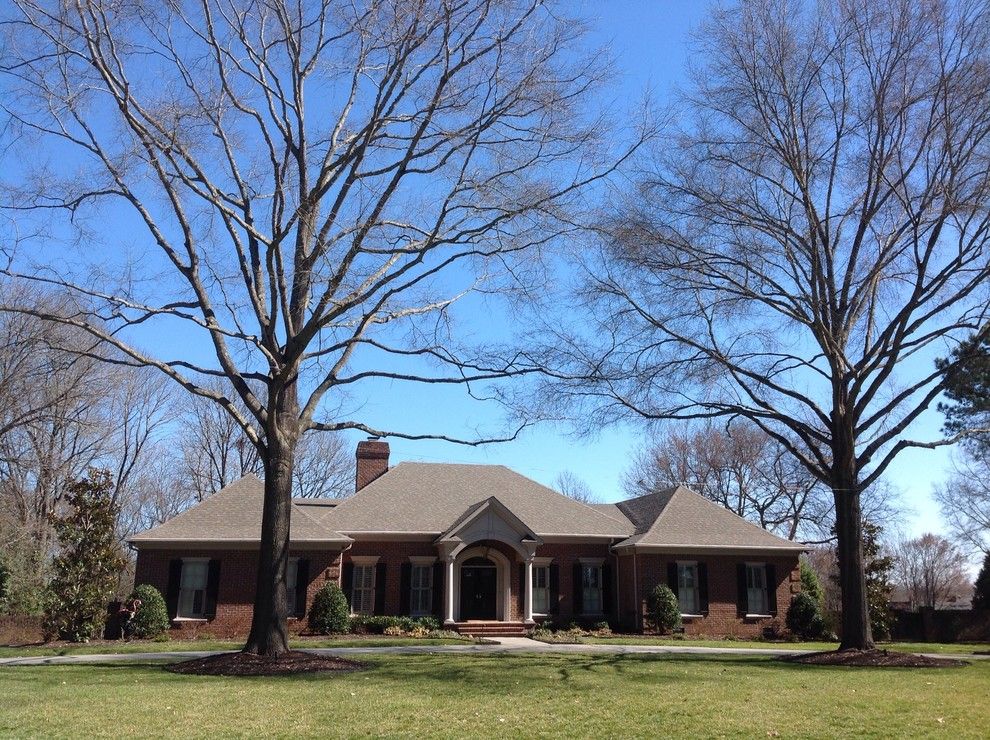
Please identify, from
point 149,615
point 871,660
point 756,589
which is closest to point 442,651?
point 871,660

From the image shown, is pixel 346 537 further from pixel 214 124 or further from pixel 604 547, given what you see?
pixel 214 124

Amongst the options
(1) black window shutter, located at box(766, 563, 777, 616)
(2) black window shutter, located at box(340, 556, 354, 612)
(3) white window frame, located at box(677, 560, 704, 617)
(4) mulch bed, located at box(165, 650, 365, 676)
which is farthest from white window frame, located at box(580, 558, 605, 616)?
(4) mulch bed, located at box(165, 650, 365, 676)

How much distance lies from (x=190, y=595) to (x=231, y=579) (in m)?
1.20

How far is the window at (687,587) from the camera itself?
2566 cm

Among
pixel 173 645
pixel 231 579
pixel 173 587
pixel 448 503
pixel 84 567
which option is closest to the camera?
pixel 173 645

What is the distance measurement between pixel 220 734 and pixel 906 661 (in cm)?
1242

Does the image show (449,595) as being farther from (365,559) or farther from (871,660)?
(871,660)

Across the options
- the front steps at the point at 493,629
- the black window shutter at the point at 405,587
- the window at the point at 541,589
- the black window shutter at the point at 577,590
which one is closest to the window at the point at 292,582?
the black window shutter at the point at 405,587

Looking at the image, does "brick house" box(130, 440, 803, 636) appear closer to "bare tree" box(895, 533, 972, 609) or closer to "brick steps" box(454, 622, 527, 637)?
"brick steps" box(454, 622, 527, 637)

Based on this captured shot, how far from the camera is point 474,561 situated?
2620 centimetres

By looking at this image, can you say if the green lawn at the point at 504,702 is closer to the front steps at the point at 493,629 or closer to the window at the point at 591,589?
the front steps at the point at 493,629

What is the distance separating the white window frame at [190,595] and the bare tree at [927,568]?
62088 millimetres

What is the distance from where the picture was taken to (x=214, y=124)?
48.5 ft

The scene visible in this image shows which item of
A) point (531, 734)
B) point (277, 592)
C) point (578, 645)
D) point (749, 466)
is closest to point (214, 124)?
point (277, 592)
